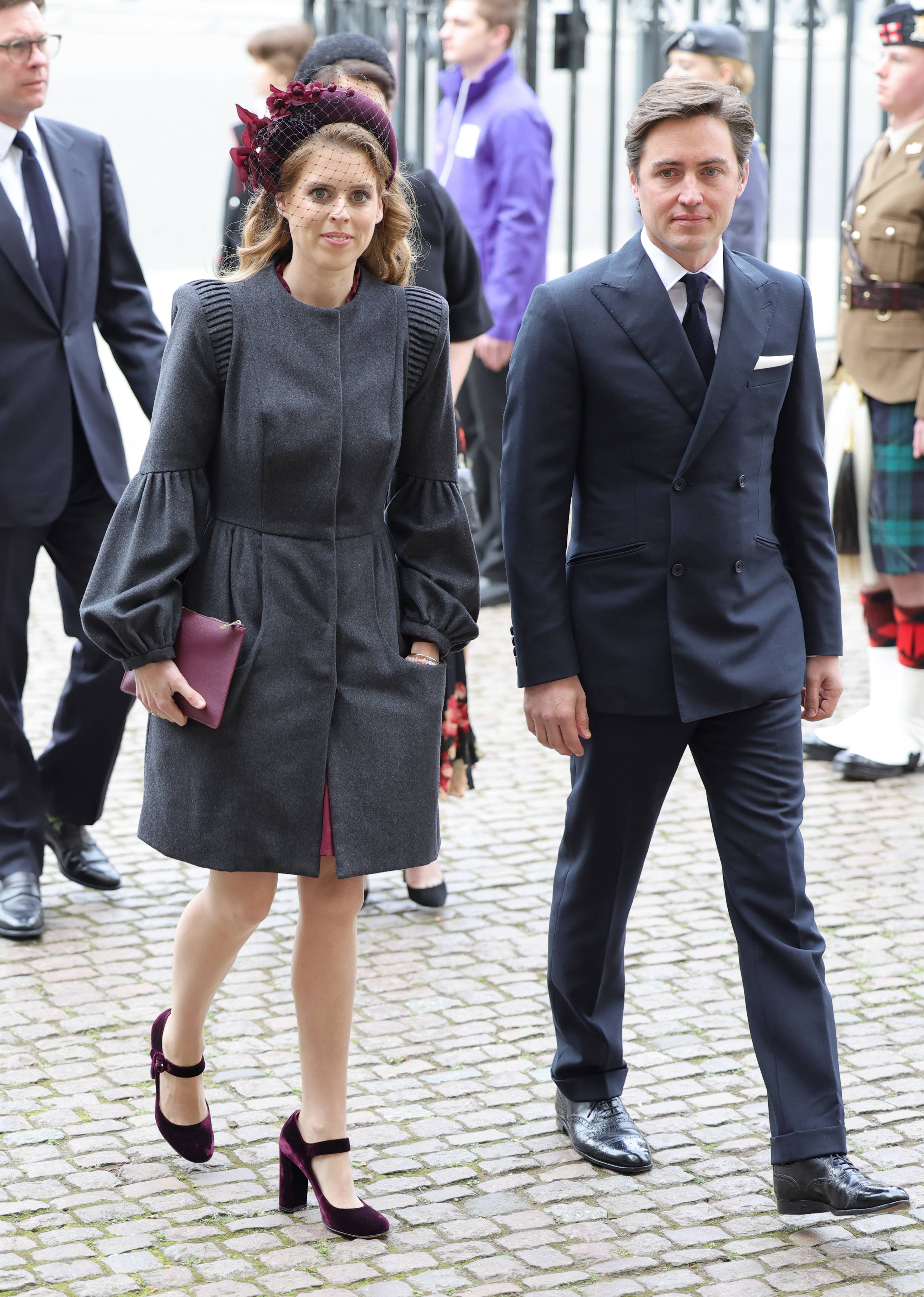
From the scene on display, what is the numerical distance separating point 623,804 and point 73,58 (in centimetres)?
1116

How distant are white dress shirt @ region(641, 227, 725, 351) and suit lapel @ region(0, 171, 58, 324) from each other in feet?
6.21

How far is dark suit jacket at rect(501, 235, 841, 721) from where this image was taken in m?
3.33

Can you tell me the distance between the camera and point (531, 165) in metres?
7.71

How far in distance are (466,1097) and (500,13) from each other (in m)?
5.20

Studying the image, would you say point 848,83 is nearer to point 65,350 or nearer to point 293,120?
point 65,350

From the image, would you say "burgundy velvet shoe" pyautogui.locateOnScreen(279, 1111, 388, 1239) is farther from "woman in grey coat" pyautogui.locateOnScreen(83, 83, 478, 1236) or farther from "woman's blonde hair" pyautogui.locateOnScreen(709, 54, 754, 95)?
"woman's blonde hair" pyautogui.locateOnScreen(709, 54, 754, 95)

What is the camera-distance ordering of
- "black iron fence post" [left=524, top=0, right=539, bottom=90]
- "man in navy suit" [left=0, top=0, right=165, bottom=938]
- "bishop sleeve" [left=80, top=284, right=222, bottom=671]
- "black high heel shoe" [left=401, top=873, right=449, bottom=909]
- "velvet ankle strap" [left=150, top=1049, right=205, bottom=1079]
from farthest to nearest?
"black iron fence post" [left=524, top=0, right=539, bottom=90], "black high heel shoe" [left=401, top=873, right=449, bottom=909], "man in navy suit" [left=0, top=0, right=165, bottom=938], "velvet ankle strap" [left=150, top=1049, right=205, bottom=1079], "bishop sleeve" [left=80, top=284, right=222, bottom=671]

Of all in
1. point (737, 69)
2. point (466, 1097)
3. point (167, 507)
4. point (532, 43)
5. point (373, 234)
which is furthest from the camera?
point (532, 43)

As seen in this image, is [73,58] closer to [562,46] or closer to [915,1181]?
[562,46]

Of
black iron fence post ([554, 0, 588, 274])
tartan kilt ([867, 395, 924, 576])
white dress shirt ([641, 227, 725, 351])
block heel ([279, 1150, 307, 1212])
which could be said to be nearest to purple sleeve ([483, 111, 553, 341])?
black iron fence post ([554, 0, 588, 274])

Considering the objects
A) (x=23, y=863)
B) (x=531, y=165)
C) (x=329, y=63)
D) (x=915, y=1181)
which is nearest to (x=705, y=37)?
(x=531, y=165)

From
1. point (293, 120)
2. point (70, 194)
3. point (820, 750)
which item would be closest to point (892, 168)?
Result: point (820, 750)

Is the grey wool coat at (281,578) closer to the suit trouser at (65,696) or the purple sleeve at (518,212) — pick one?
the suit trouser at (65,696)

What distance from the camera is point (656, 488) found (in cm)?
335
